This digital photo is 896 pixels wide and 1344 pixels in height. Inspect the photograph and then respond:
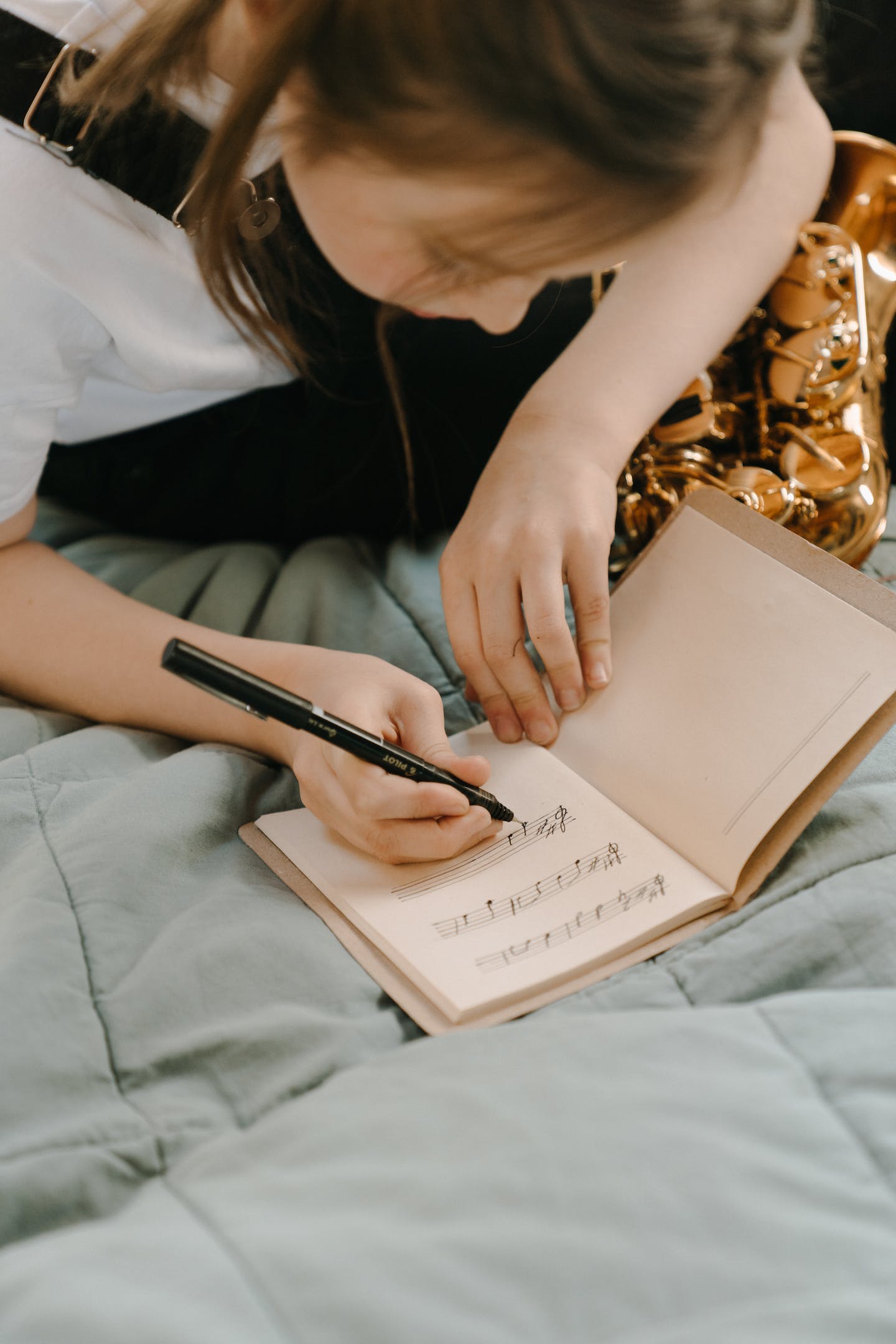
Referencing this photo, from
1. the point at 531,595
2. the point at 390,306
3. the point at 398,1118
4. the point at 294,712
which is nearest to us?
the point at 398,1118

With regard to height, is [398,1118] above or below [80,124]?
below

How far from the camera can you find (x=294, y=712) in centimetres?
44

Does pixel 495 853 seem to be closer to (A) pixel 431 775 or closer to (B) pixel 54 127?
(A) pixel 431 775

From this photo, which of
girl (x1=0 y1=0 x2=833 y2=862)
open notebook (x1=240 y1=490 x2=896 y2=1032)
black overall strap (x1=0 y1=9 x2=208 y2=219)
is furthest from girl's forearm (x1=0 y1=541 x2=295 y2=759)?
black overall strap (x1=0 y1=9 x2=208 y2=219)

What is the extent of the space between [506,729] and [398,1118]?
0.27 m

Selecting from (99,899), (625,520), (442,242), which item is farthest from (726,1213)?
(625,520)

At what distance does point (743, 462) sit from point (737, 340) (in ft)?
0.39

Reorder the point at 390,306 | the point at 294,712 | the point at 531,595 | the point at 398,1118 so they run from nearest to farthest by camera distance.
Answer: the point at 398,1118 → the point at 294,712 → the point at 531,595 → the point at 390,306

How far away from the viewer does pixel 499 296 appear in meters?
0.49

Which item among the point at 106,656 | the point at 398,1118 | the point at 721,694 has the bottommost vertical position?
the point at 106,656

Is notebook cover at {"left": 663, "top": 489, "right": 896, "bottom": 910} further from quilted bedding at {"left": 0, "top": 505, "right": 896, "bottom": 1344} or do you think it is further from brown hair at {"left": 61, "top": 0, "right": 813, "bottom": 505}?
brown hair at {"left": 61, "top": 0, "right": 813, "bottom": 505}

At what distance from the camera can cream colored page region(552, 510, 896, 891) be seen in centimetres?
48

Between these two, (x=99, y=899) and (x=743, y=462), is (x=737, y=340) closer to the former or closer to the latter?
(x=743, y=462)

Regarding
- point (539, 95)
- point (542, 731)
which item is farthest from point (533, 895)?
point (539, 95)
